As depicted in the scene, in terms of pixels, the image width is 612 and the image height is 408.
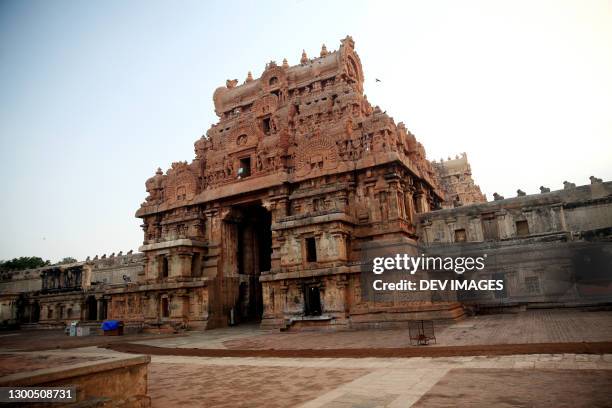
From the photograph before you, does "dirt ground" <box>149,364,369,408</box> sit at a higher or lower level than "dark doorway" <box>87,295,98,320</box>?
lower

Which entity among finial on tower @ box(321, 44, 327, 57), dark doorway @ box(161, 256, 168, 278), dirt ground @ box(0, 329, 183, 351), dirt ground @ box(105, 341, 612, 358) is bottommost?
dirt ground @ box(0, 329, 183, 351)

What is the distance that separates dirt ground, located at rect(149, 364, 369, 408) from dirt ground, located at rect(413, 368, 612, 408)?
2.11 m

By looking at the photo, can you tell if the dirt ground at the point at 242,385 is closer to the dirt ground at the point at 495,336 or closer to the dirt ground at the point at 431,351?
the dirt ground at the point at 431,351

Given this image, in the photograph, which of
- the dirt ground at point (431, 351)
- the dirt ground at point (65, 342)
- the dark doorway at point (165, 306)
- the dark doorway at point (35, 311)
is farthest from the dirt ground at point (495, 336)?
the dark doorway at point (35, 311)

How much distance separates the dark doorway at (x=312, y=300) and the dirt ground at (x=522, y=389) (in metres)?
15.6

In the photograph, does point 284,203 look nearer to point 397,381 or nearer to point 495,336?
point 495,336

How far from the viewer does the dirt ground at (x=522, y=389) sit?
5930mm

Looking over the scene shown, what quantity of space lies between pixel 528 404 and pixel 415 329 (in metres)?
11.4

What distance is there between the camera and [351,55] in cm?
3325

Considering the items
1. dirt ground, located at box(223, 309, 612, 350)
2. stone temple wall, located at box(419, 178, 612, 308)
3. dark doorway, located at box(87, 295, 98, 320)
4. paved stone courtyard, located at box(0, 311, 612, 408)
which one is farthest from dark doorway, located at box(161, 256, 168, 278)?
stone temple wall, located at box(419, 178, 612, 308)

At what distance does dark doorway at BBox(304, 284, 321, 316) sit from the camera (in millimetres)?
23453

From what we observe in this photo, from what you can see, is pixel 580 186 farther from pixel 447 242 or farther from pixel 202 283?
pixel 202 283

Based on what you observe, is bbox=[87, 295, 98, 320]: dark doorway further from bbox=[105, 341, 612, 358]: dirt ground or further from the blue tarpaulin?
bbox=[105, 341, 612, 358]: dirt ground

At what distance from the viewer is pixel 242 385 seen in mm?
8586
